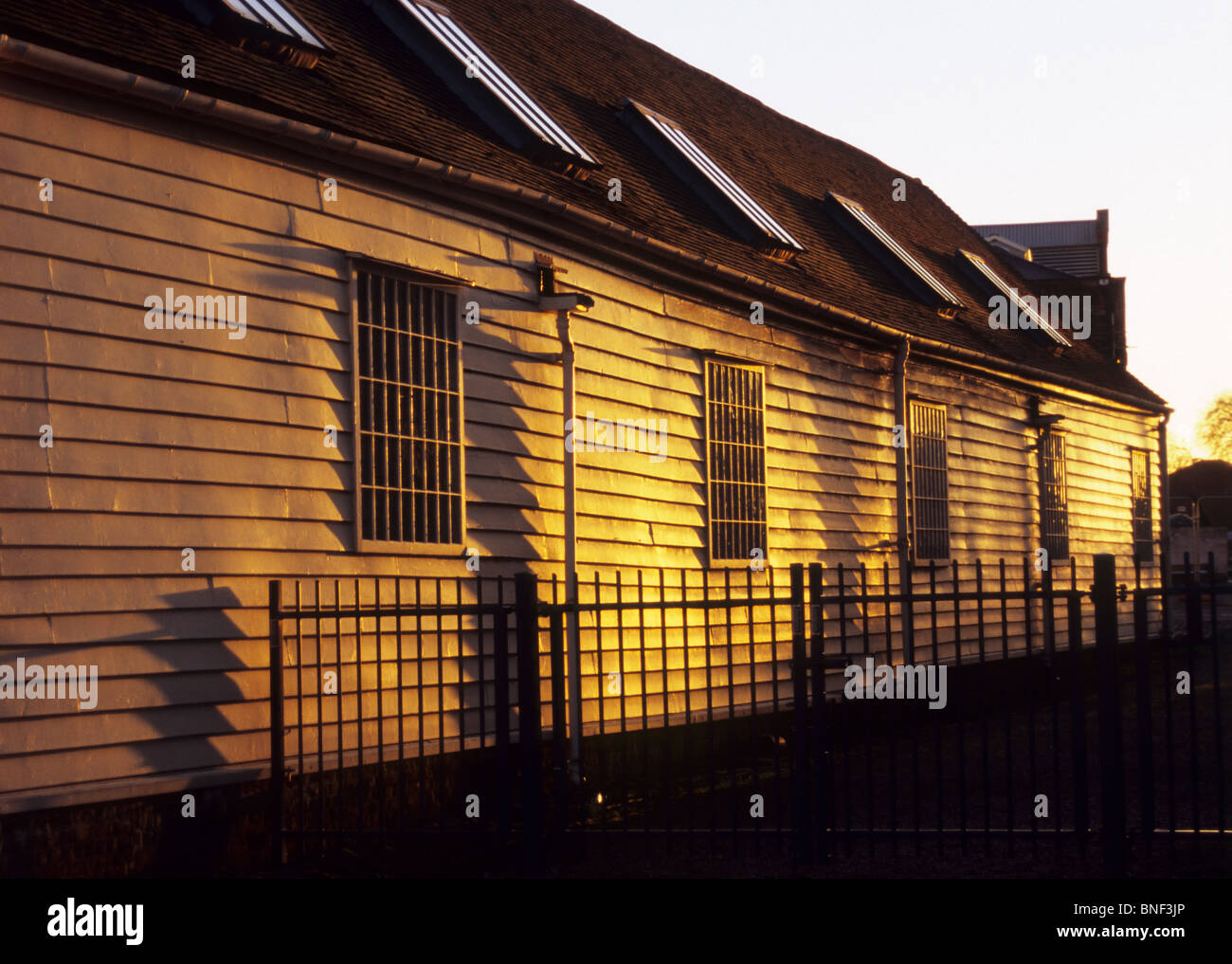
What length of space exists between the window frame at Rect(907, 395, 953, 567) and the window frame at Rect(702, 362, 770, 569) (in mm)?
3947

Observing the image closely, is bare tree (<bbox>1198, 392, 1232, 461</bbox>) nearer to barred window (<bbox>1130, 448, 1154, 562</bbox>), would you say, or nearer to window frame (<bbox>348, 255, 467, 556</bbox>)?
barred window (<bbox>1130, 448, 1154, 562</bbox>)

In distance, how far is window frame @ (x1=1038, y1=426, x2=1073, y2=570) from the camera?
23422 millimetres

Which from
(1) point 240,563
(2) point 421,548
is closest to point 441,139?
(2) point 421,548

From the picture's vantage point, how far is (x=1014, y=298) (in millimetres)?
24672

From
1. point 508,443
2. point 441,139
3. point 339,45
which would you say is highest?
point 339,45

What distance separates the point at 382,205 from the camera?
10000mm

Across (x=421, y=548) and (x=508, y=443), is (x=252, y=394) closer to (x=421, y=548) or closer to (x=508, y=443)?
(x=421, y=548)

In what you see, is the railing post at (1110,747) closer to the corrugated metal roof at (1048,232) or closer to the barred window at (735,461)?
the barred window at (735,461)

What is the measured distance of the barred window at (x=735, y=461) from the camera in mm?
14242

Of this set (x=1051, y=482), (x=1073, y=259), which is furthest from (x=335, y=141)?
(x=1073, y=259)

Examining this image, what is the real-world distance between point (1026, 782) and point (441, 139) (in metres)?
7.11

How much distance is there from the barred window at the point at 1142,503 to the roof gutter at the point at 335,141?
14.6 meters

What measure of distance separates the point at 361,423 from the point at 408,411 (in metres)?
0.43

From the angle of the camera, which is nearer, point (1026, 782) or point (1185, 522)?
point (1026, 782)
